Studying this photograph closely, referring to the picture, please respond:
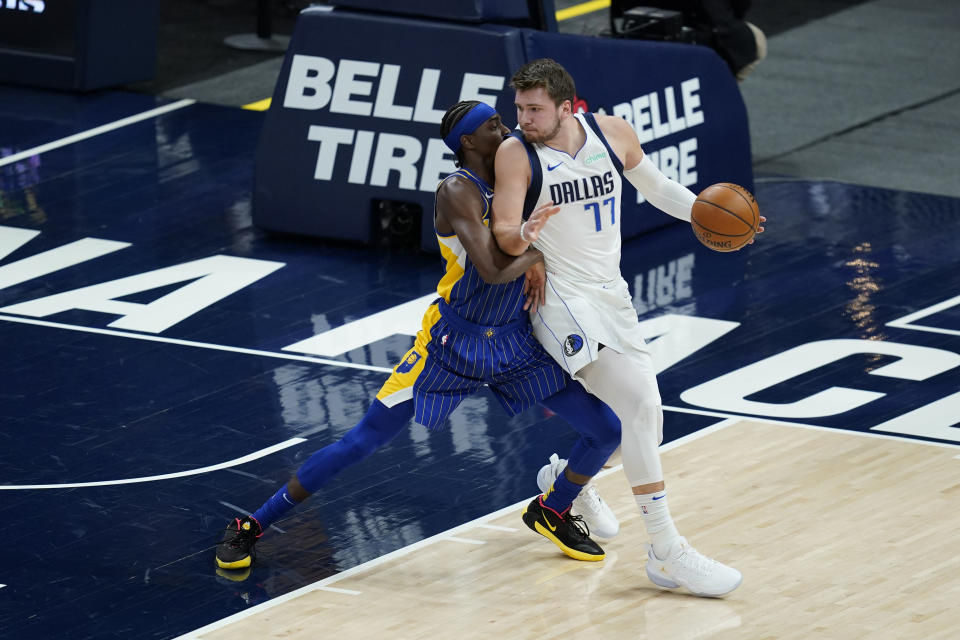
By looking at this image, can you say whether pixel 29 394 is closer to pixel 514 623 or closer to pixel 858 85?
pixel 514 623

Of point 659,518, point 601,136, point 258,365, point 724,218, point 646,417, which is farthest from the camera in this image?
point 258,365

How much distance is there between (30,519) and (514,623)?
8.69 ft

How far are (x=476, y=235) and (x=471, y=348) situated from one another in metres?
0.54

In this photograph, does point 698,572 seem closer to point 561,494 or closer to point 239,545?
point 561,494

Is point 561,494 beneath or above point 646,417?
beneath

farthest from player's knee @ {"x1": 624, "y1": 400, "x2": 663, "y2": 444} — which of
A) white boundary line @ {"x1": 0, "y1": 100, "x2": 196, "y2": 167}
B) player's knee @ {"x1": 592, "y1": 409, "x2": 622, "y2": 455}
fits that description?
white boundary line @ {"x1": 0, "y1": 100, "x2": 196, "y2": 167}

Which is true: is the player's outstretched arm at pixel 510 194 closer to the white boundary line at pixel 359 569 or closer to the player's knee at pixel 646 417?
the player's knee at pixel 646 417

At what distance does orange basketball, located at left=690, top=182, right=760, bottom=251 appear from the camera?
8.05 metres

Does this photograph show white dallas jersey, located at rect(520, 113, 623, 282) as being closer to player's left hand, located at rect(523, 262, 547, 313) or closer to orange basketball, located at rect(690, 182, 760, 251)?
player's left hand, located at rect(523, 262, 547, 313)

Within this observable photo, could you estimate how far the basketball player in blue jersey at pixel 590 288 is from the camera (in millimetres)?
7555

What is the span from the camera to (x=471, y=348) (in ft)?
25.4

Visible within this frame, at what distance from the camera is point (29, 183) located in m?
14.6

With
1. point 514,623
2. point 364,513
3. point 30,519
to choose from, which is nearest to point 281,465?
point 364,513

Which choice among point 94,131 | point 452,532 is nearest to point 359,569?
point 452,532
